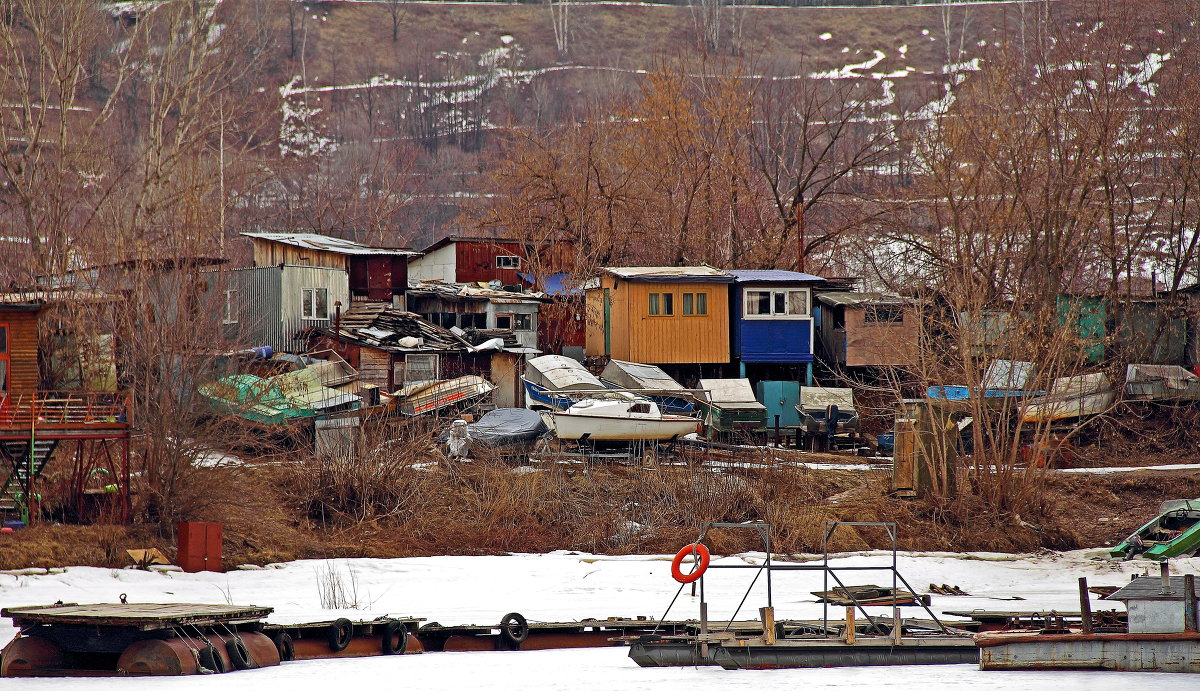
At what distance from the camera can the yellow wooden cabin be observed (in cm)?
4050

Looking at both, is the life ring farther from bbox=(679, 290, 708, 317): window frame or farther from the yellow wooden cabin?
bbox=(679, 290, 708, 317): window frame

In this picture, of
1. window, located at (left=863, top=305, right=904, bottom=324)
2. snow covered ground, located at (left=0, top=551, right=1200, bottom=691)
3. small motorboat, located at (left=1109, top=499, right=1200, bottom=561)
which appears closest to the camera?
snow covered ground, located at (left=0, top=551, right=1200, bottom=691)

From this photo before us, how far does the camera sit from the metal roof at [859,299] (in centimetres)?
4160

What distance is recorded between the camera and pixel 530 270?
178 ft

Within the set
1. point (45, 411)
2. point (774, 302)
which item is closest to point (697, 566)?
point (45, 411)

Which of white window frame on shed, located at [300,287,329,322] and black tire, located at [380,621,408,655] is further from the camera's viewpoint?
white window frame on shed, located at [300,287,329,322]

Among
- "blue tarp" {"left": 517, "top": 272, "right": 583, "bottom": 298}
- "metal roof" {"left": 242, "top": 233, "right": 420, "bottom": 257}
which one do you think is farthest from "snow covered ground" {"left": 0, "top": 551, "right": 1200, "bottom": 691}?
"blue tarp" {"left": 517, "top": 272, "right": 583, "bottom": 298}

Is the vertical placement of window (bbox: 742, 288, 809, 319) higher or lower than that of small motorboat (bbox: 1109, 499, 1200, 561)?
higher

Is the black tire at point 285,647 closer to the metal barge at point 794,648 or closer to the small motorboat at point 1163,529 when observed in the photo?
the metal barge at point 794,648

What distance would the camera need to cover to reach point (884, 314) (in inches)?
1641

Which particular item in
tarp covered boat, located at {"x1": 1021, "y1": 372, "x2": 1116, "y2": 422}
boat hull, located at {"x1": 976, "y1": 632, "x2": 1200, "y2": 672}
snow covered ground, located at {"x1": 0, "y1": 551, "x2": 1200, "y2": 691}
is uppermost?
tarp covered boat, located at {"x1": 1021, "y1": 372, "x2": 1116, "y2": 422}

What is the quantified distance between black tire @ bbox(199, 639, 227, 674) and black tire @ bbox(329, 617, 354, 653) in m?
2.14

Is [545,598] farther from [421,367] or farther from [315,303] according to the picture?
[315,303]

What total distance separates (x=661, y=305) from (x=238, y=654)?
2583cm
